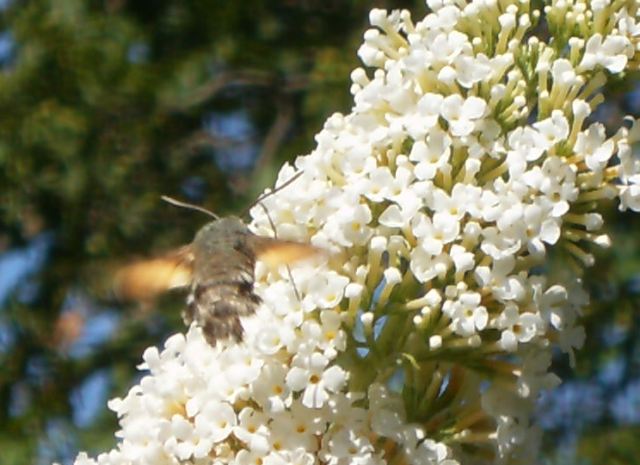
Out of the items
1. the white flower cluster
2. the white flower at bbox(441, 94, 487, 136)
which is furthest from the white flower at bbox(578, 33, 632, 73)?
the white flower at bbox(441, 94, 487, 136)

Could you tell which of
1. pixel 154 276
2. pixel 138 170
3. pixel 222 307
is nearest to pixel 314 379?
pixel 222 307


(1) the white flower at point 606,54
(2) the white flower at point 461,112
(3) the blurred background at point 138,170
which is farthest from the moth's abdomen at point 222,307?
(3) the blurred background at point 138,170

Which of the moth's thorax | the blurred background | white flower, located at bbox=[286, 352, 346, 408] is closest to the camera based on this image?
white flower, located at bbox=[286, 352, 346, 408]

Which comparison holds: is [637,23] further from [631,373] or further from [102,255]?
[102,255]

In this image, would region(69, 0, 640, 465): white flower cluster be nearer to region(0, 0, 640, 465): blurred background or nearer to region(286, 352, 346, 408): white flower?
region(286, 352, 346, 408): white flower

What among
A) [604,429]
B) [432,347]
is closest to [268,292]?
[432,347]

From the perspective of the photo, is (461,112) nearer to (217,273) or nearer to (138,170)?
(217,273)
